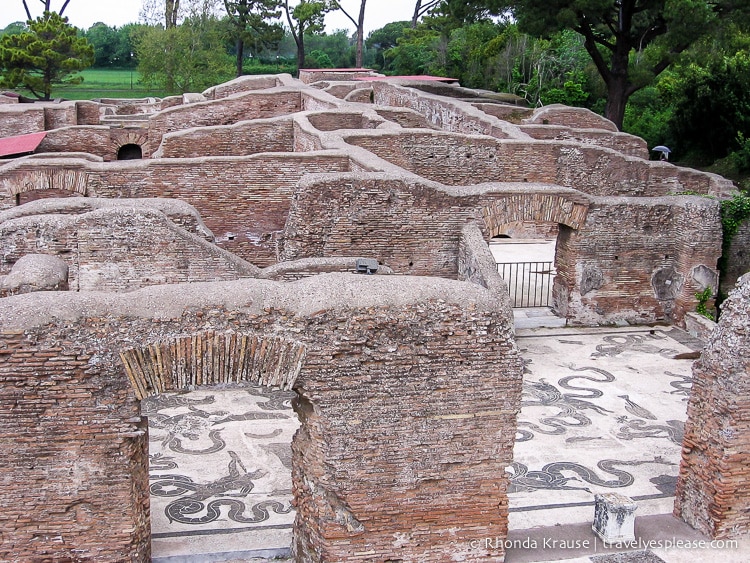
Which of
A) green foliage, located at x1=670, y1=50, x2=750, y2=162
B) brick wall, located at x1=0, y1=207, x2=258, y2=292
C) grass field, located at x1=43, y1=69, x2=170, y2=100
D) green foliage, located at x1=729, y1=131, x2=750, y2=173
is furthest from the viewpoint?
grass field, located at x1=43, y1=69, x2=170, y2=100

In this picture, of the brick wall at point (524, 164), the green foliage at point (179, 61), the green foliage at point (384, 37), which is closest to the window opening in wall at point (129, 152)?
the brick wall at point (524, 164)

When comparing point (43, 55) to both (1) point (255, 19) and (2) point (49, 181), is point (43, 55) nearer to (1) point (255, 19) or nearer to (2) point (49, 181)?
(1) point (255, 19)

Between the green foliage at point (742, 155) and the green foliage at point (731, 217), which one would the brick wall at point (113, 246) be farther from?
the green foliage at point (742, 155)

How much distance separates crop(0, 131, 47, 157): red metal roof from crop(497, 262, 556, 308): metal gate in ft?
28.2

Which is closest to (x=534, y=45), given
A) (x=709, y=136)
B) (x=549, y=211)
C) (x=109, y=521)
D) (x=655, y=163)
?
(x=709, y=136)

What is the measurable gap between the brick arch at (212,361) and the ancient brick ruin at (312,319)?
0.01 meters

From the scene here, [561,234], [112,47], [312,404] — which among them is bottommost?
[312,404]

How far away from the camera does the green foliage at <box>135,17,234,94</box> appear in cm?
3378

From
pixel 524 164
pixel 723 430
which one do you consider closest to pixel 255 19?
pixel 524 164

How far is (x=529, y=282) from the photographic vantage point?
12.8m

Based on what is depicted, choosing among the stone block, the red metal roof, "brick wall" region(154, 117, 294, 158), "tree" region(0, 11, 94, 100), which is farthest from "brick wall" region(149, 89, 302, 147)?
the stone block

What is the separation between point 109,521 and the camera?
5379 mm

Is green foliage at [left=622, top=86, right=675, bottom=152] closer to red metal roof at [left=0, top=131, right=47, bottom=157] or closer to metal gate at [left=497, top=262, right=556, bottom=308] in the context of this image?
metal gate at [left=497, top=262, right=556, bottom=308]

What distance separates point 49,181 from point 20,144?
Answer: 15.2ft
